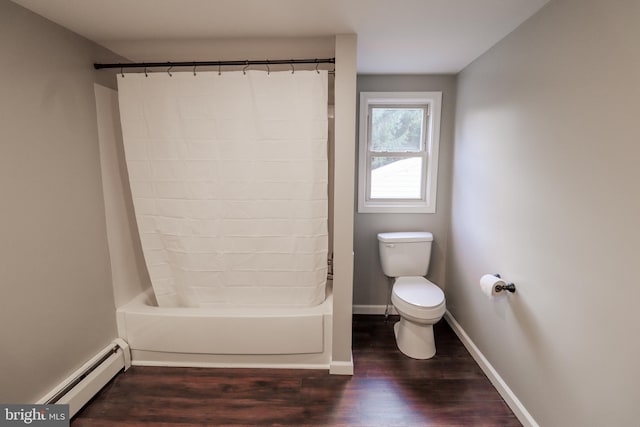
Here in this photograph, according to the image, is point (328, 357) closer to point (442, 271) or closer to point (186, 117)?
point (442, 271)

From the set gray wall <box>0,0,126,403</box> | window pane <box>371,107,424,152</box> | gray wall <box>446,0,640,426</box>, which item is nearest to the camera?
gray wall <box>446,0,640,426</box>

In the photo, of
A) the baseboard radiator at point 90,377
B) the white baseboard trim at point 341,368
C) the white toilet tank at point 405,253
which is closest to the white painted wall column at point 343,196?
the white baseboard trim at point 341,368

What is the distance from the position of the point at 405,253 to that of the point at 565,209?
4.25ft

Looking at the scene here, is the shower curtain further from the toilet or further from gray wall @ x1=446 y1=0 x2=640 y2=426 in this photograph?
gray wall @ x1=446 y1=0 x2=640 y2=426

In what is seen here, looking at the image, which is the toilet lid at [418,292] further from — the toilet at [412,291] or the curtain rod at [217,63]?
the curtain rod at [217,63]

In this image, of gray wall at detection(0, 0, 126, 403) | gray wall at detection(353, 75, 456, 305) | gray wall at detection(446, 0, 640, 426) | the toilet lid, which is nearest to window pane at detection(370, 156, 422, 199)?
gray wall at detection(353, 75, 456, 305)

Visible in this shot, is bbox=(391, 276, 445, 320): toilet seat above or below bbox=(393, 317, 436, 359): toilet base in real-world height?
above

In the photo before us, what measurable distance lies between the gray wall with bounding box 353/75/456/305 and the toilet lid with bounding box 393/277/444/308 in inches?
14.9

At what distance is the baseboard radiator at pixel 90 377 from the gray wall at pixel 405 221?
192cm

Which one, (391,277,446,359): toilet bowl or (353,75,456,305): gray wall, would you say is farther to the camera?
(353,75,456,305): gray wall

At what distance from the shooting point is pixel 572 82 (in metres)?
1.25

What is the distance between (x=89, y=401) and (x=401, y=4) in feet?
9.26

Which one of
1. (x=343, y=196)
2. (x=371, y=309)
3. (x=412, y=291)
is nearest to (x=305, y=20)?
(x=343, y=196)

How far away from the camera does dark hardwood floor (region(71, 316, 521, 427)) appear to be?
1.61 metres
